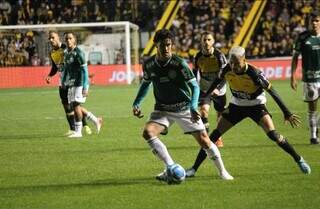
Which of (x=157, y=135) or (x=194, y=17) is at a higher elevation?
(x=157, y=135)

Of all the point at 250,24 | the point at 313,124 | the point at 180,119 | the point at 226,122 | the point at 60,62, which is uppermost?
Result: the point at 180,119

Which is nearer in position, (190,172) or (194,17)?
(190,172)

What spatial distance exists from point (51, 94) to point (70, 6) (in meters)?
10.7

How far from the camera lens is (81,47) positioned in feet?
102

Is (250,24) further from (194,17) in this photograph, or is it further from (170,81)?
(170,81)

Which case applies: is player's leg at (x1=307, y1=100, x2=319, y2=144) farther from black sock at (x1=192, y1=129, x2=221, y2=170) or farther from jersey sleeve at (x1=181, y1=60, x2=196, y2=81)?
jersey sleeve at (x1=181, y1=60, x2=196, y2=81)

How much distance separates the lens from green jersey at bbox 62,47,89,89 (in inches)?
625

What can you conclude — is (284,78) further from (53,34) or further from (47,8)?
(53,34)

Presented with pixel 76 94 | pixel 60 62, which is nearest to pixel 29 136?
pixel 76 94

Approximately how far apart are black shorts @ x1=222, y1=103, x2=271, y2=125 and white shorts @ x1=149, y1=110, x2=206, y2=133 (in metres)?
0.86

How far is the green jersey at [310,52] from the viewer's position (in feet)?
46.7

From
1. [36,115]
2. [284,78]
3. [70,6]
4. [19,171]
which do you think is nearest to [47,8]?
[70,6]

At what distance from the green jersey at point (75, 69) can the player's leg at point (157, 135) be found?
5.73 metres

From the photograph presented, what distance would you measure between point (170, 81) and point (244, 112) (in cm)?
141
